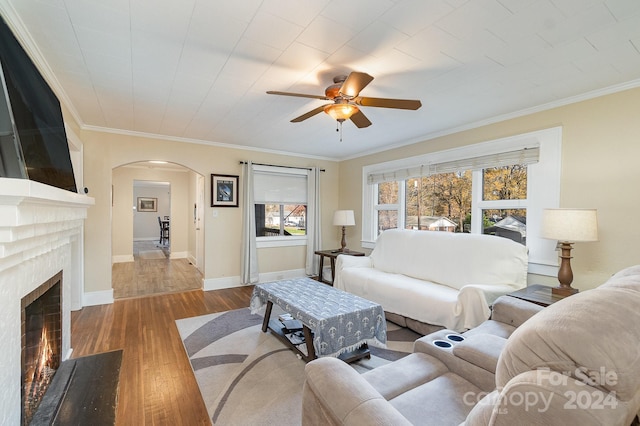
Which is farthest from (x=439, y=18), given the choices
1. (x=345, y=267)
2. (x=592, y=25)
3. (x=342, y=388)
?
(x=345, y=267)

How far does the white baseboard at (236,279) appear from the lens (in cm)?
464

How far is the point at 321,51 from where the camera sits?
6.45 feet

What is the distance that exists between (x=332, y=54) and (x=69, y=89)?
242 cm

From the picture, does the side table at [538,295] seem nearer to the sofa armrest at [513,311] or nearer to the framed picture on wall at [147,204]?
the sofa armrest at [513,311]

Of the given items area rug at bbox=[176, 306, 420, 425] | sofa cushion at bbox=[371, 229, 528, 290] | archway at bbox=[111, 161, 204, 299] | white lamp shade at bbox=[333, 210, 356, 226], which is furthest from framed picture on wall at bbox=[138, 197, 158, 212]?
sofa cushion at bbox=[371, 229, 528, 290]

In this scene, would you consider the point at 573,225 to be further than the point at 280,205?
No

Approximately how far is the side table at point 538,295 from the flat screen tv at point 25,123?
3398mm

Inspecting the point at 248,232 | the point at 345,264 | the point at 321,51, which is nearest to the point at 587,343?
the point at 321,51

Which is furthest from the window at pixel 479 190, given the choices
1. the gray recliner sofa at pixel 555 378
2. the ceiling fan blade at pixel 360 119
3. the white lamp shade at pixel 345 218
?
the gray recliner sofa at pixel 555 378

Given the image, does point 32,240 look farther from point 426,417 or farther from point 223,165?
point 223,165

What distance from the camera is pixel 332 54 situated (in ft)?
6.57

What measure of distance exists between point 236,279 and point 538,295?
4.07 meters

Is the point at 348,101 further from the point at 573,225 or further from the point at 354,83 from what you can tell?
the point at 573,225

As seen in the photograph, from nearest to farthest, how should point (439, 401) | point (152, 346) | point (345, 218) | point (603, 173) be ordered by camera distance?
point (439, 401)
point (603, 173)
point (152, 346)
point (345, 218)
